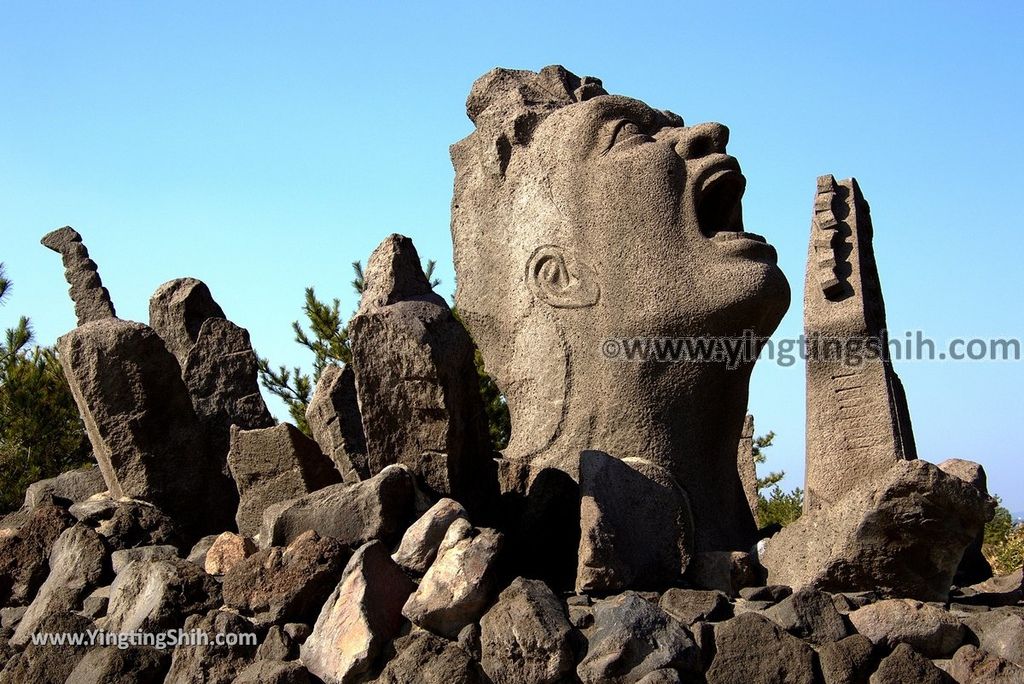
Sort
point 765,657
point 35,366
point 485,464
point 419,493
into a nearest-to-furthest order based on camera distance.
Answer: point 765,657 → point 419,493 → point 485,464 → point 35,366

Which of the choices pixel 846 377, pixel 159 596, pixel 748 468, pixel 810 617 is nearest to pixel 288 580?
pixel 159 596

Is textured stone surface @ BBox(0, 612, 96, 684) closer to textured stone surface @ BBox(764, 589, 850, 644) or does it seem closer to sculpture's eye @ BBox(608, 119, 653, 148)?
textured stone surface @ BBox(764, 589, 850, 644)

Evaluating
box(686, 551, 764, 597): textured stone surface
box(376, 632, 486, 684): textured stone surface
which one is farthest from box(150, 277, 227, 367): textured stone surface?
box(686, 551, 764, 597): textured stone surface

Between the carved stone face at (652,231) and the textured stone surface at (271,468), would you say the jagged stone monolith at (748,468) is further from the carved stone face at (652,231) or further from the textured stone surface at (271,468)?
the textured stone surface at (271,468)

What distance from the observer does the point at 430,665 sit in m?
4.04

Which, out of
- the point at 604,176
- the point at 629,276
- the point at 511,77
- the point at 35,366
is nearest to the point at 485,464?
the point at 629,276

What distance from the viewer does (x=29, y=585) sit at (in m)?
5.23

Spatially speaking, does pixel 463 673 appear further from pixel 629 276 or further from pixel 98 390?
pixel 98 390

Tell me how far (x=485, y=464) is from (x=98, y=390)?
1760mm

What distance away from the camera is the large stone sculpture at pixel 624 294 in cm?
535

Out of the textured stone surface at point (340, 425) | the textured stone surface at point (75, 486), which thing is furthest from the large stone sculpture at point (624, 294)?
the textured stone surface at point (75, 486)

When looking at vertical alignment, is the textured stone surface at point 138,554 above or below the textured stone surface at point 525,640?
above

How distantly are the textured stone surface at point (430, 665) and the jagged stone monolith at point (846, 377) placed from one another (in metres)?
1.92

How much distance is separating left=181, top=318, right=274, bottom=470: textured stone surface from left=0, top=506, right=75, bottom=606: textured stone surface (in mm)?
822
